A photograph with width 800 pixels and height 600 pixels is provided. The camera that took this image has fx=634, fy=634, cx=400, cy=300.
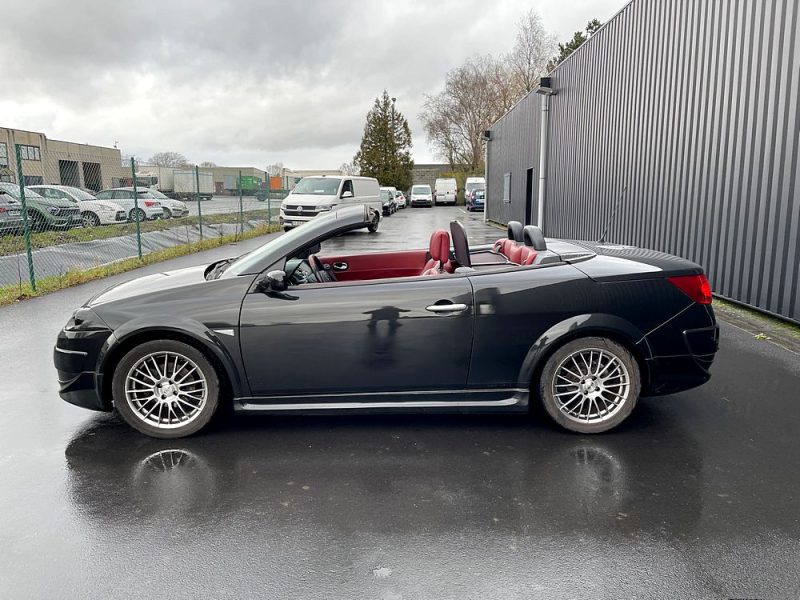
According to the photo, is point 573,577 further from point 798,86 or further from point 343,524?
point 798,86

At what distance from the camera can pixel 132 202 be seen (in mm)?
23719

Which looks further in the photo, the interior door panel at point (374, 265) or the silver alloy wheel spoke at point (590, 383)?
the interior door panel at point (374, 265)

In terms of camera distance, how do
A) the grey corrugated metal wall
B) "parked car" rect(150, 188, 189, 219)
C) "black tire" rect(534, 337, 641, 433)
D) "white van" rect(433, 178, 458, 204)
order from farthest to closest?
"white van" rect(433, 178, 458, 204), "parked car" rect(150, 188, 189, 219), the grey corrugated metal wall, "black tire" rect(534, 337, 641, 433)

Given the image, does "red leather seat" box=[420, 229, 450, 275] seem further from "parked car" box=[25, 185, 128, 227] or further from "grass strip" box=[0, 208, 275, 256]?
"parked car" box=[25, 185, 128, 227]

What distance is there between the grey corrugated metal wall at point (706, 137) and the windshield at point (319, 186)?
11.6m

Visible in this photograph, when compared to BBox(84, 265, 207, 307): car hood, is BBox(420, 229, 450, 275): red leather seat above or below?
above

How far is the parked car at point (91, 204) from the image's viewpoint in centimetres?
2039

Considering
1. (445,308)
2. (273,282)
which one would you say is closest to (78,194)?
(273,282)

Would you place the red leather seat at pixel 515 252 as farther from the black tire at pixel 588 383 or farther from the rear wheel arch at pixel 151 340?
the rear wheel arch at pixel 151 340

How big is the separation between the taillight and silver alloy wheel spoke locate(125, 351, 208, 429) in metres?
3.10

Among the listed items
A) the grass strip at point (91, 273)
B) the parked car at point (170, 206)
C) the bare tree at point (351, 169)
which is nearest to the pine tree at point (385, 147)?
the bare tree at point (351, 169)

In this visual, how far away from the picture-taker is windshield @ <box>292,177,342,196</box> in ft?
77.2

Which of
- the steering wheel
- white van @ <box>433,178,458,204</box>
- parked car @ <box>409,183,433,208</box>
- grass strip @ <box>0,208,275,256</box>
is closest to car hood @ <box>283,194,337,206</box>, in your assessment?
grass strip @ <box>0,208,275,256</box>

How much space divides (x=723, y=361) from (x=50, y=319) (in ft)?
25.1
